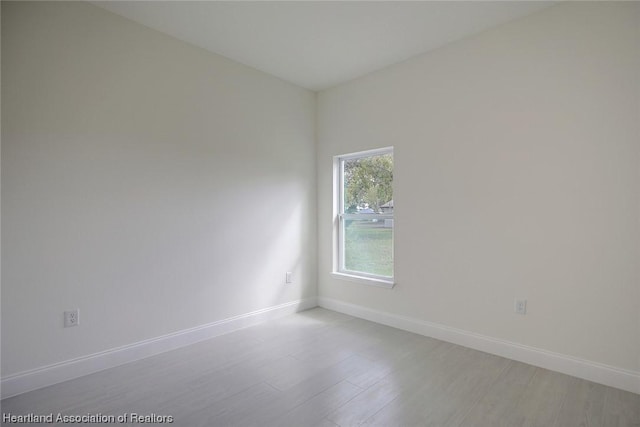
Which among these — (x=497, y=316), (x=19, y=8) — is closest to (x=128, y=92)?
(x=19, y=8)

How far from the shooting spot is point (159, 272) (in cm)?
279

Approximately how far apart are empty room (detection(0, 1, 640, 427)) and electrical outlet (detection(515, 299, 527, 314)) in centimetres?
1

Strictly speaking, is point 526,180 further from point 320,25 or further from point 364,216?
point 320,25

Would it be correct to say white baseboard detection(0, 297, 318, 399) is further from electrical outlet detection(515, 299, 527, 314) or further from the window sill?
electrical outlet detection(515, 299, 527, 314)

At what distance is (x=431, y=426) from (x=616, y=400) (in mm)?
1257

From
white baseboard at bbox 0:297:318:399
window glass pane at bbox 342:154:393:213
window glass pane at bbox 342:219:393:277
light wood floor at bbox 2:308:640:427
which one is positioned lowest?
light wood floor at bbox 2:308:640:427

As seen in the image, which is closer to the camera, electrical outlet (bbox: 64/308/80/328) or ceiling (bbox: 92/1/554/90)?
electrical outlet (bbox: 64/308/80/328)

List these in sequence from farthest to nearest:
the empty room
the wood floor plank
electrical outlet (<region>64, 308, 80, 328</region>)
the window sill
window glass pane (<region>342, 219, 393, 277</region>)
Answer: window glass pane (<region>342, 219, 393, 277</region>)
the window sill
electrical outlet (<region>64, 308, 80, 328</region>)
the empty room
the wood floor plank

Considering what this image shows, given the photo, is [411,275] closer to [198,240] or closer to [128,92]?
[198,240]

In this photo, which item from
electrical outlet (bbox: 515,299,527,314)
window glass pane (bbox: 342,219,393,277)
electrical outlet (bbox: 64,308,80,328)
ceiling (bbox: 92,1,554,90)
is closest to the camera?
electrical outlet (bbox: 64,308,80,328)

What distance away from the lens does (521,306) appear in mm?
2592

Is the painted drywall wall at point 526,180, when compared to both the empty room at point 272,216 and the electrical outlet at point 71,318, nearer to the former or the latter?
the empty room at point 272,216

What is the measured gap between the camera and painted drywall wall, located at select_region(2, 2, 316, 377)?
85.4 inches

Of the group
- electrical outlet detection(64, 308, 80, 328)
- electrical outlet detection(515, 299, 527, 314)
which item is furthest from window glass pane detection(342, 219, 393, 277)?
electrical outlet detection(64, 308, 80, 328)
